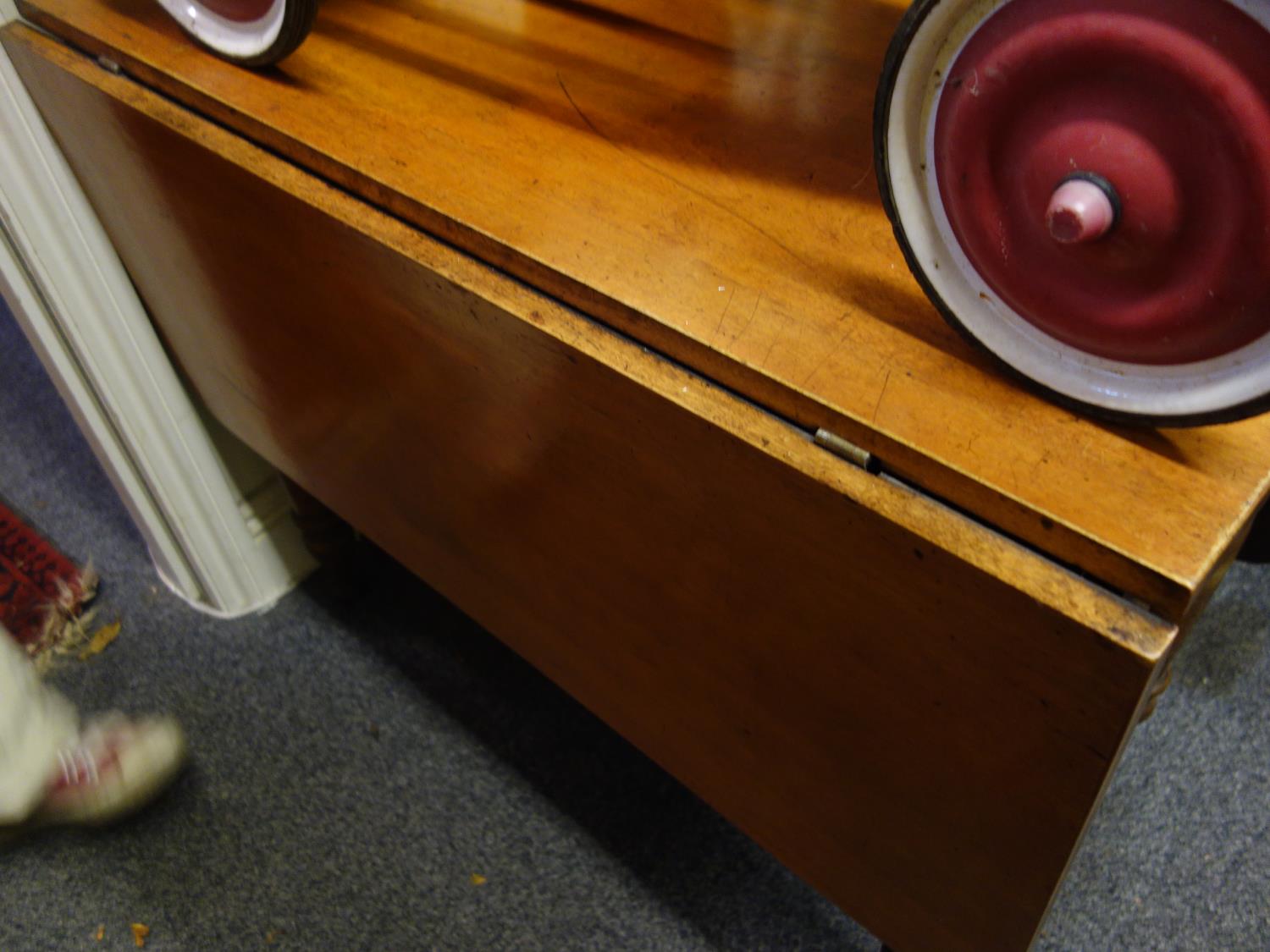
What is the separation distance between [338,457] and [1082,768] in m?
0.63

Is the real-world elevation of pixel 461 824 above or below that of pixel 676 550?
below

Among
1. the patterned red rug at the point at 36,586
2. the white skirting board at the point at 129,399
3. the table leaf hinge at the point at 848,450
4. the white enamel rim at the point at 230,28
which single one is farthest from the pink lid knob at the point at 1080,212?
the patterned red rug at the point at 36,586

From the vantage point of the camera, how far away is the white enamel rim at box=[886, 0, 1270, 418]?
422 mm

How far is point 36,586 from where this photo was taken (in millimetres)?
1326

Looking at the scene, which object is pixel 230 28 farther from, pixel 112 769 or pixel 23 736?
pixel 112 769

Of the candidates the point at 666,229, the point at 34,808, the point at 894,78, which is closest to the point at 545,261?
the point at 666,229

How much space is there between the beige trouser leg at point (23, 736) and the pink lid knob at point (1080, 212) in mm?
846

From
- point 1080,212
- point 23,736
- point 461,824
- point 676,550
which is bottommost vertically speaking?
point 461,824

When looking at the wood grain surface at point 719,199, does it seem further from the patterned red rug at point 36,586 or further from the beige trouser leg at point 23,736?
the patterned red rug at point 36,586

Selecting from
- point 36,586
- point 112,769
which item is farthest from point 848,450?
point 36,586

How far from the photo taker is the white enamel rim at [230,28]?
702mm

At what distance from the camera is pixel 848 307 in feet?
1.77

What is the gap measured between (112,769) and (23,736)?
0.16m

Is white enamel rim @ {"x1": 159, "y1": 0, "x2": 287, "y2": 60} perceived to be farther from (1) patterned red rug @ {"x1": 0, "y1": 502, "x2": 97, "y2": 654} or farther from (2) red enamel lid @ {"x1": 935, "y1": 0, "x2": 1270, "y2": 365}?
(1) patterned red rug @ {"x1": 0, "y1": 502, "x2": 97, "y2": 654}
